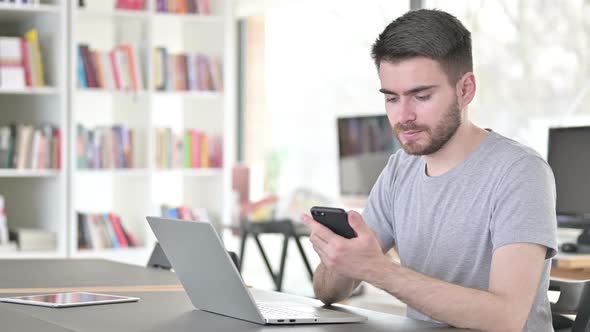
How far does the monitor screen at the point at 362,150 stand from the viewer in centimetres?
566

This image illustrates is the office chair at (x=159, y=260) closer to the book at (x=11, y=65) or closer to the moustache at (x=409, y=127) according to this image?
the moustache at (x=409, y=127)

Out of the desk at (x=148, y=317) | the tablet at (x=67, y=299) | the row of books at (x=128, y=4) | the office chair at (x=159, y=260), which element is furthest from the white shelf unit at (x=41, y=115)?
the tablet at (x=67, y=299)

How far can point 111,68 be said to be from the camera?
18.2 ft

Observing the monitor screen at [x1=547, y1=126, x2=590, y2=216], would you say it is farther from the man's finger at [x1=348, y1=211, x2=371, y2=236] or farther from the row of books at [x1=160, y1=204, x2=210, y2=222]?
the man's finger at [x1=348, y1=211, x2=371, y2=236]

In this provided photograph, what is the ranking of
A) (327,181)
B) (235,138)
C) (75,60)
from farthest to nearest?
1. (235,138)
2. (327,181)
3. (75,60)

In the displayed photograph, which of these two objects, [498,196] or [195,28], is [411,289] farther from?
[195,28]

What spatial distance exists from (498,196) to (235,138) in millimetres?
5405

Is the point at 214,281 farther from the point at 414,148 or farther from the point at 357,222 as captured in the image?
the point at 414,148

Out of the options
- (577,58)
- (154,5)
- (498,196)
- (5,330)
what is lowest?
(5,330)

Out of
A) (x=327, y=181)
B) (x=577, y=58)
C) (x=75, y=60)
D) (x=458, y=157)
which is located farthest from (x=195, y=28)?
(x=458, y=157)

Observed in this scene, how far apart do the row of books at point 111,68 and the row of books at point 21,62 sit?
0.23 m

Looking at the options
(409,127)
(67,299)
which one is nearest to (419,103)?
(409,127)

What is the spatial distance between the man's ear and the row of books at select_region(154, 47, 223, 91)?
3672 millimetres

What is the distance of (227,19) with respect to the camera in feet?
19.1
